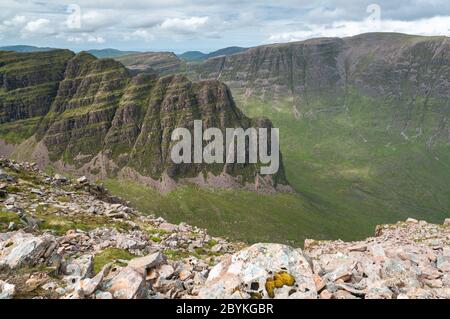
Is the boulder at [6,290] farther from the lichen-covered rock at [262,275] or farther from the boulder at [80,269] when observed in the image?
the lichen-covered rock at [262,275]

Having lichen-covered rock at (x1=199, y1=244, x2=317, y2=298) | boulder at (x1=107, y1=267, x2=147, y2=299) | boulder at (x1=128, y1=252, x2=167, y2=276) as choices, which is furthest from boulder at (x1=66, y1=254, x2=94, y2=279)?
lichen-covered rock at (x1=199, y1=244, x2=317, y2=298)

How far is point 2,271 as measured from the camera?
787 inches

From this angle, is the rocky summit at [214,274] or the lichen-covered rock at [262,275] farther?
the lichen-covered rock at [262,275]

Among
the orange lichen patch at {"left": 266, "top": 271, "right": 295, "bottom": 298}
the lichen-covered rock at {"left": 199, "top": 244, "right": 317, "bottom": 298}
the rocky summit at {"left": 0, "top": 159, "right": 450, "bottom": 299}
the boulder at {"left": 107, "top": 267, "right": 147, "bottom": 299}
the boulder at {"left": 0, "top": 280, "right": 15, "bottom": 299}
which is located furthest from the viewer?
the orange lichen patch at {"left": 266, "top": 271, "right": 295, "bottom": 298}

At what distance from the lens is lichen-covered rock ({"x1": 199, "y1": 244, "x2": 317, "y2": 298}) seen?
58.8ft

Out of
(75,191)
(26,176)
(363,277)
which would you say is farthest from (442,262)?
(26,176)

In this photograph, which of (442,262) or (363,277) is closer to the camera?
(363,277)

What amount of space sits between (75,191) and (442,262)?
5247 cm

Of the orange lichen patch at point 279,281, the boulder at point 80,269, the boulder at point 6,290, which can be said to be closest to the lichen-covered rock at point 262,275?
the orange lichen patch at point 279,281

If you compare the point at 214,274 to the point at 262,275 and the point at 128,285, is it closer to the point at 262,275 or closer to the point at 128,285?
the point at 262,275

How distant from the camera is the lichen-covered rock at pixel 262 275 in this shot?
1792cm

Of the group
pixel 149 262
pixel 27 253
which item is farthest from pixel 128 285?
pixel 27 253

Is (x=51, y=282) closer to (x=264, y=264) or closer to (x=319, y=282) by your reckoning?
(x=264, y=264)

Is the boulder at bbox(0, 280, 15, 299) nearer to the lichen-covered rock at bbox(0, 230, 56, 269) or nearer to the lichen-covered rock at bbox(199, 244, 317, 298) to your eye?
the lichen-covered rock at bbox(0, 230, 56, 269)
